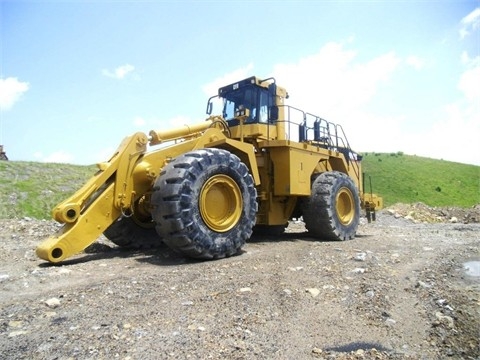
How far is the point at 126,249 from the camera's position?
7238 mm

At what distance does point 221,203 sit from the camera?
6301 mm

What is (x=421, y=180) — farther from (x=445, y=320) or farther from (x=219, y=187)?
(x=445, y=320)

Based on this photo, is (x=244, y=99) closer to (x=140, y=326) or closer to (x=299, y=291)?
(x=299, y=291)

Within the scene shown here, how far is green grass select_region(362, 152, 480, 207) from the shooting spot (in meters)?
31.0

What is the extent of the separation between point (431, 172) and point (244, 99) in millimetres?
36866

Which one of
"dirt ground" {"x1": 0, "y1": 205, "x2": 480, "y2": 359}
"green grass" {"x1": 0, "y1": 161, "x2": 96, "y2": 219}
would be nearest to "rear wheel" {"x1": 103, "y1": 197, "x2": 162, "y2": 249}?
"dirt ground" {"x1": 0, "y1": 205, "x2": 480, "y2": 359}

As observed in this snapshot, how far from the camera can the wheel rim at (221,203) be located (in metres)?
5.93

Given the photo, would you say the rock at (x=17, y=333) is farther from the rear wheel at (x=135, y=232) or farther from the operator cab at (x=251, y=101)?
the operator cab at (x=251, y=101)

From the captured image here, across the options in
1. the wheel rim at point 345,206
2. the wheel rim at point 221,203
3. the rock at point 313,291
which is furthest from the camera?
the wheel rim at point 345,206

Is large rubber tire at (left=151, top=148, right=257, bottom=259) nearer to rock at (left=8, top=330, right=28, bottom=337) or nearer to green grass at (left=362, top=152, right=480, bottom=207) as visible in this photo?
rock at (left=8, top=330, right=28, bottom=337)

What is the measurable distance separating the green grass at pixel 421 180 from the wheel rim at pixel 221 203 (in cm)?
2262

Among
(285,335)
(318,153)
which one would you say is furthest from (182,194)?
(318,153)

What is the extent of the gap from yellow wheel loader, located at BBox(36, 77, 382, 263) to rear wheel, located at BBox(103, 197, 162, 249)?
0.02m

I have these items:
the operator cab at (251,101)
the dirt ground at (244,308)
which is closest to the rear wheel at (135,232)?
the dirt ground at (244,308)
